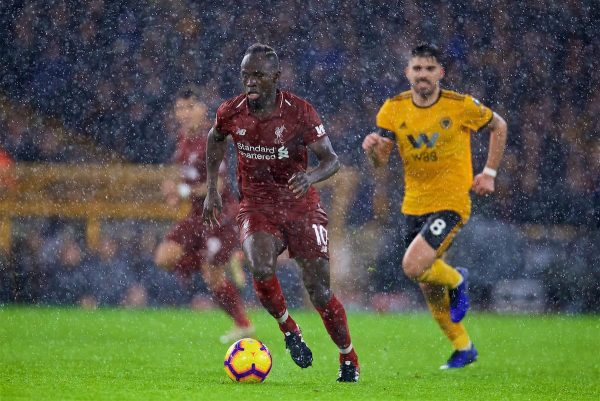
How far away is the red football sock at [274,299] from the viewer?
626cm

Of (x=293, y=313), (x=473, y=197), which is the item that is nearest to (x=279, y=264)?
(x=293, y=313)

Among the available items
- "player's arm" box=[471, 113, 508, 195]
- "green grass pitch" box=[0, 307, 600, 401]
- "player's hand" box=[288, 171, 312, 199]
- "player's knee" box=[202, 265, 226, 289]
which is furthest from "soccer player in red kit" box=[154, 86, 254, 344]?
"player's hand" box=[288, 171, 312, 199]

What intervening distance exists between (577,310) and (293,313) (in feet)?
9.97

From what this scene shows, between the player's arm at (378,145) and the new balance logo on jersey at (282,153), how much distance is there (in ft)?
2.18

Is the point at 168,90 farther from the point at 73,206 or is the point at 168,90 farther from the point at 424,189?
the point at 424,189

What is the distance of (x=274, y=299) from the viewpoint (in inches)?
247

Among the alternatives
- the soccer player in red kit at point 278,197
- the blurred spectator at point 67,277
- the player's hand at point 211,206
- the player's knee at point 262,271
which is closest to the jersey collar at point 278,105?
the soccer player in red kit at point 278,197

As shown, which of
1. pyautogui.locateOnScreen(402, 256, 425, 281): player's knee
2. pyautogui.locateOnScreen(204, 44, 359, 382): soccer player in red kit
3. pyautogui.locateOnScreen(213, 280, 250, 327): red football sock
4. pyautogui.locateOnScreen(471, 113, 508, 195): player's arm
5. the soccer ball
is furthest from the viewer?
pyautogui.locateOnScreen(213, 280, 250, 327): red football sock

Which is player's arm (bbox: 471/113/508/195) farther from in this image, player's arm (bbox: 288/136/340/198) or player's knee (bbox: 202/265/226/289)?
player's knee (bbox: 202/265/226/289)

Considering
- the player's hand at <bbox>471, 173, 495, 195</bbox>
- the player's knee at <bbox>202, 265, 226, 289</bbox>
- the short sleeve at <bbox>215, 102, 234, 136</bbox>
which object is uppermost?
the short sleeve at <bbox>215, 102, 234, 136</bbox>

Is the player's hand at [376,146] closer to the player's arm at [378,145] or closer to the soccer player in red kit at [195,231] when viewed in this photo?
the player's arm at [378,145]

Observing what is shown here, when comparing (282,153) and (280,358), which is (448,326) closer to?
(280,358)

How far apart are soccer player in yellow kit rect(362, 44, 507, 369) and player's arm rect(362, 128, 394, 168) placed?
0.03 feet

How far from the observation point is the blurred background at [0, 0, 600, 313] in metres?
12.5
